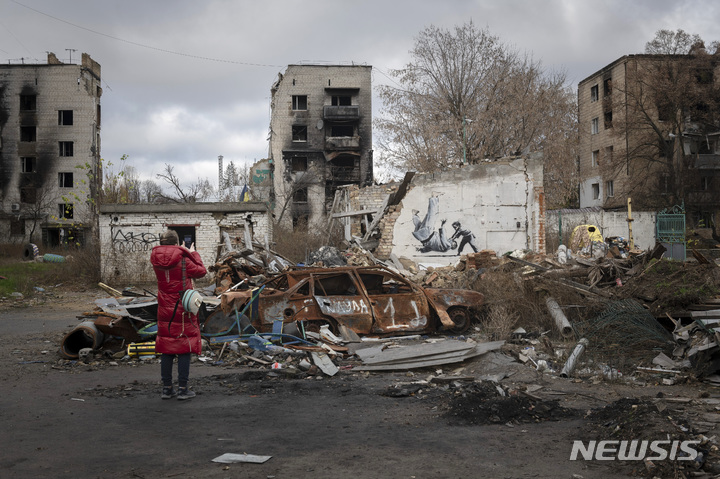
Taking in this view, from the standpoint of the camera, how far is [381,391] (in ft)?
23.4

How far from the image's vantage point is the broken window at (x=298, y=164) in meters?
55.4

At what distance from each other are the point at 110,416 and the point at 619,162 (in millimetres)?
42661

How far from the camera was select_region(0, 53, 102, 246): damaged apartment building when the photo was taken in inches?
2035

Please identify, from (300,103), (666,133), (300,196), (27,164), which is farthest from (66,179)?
(666,133)

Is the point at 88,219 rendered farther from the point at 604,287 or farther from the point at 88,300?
the point at 604,287

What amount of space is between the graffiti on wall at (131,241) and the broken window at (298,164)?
31.5 metres

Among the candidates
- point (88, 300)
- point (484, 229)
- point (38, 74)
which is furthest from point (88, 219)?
point (484, 229)

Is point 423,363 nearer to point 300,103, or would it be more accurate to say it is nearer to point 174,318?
point 174,318

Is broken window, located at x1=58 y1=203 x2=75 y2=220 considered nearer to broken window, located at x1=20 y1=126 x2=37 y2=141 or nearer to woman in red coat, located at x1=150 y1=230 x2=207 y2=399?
broken window, located at x1=20 y1=126 x2=37 y2=141

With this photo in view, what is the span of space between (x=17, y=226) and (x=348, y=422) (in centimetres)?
5370

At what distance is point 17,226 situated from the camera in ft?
167

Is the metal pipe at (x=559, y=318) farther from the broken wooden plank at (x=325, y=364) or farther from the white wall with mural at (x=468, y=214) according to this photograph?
the white wall with mural at (x=468, y=214)

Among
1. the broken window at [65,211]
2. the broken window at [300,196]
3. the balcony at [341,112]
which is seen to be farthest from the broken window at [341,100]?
the broken window at [65,211]

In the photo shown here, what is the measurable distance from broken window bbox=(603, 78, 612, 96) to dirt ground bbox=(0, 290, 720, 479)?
44.7 m
